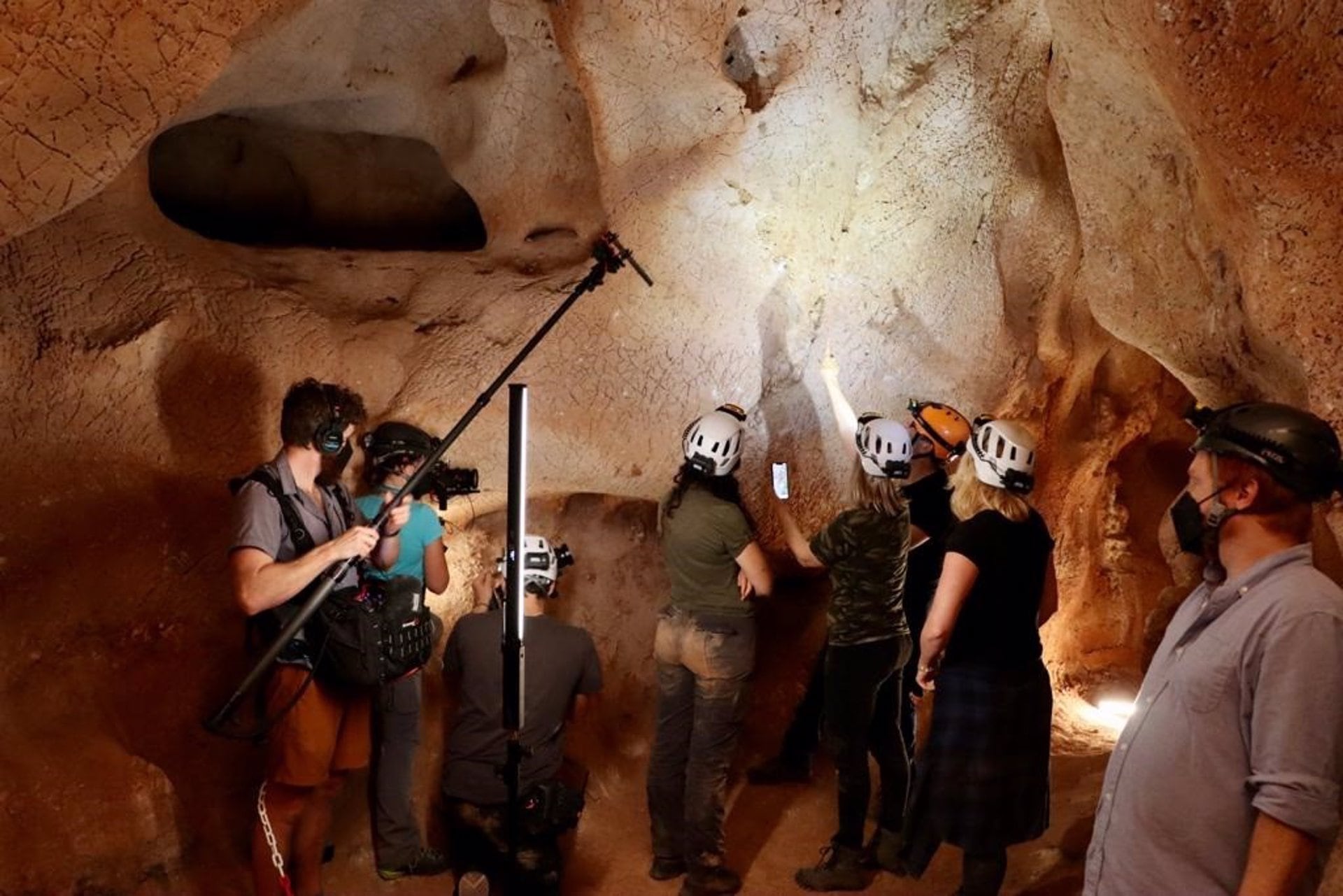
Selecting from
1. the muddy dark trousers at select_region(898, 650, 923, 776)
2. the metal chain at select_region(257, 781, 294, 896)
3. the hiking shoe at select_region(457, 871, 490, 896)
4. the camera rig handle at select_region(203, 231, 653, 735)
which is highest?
the camera rig handle at select_region(203, 231, 653, 735)

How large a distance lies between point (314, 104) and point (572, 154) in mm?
1466

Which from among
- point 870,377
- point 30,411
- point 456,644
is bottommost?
point 456,644

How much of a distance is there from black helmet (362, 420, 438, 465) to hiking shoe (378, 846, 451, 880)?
173 cm

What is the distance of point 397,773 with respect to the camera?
4.08 metres

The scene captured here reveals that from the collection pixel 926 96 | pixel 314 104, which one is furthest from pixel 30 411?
pixel 926 96

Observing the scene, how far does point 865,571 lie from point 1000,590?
78cm

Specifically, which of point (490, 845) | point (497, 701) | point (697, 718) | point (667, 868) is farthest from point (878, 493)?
point (490, 845)

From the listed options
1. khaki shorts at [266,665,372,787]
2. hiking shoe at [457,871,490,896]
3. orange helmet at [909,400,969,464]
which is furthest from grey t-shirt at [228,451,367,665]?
orange helmet at [909,400,969,464]

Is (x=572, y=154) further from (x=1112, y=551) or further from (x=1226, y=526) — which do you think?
(x=1112, y=551)

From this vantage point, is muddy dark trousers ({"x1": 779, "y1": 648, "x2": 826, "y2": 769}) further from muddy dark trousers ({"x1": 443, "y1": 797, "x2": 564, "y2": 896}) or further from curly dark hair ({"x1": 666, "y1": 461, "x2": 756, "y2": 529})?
muddy dark trousers ({"x1": 443, "y1": 797, "x2": 564, "y2": 896})

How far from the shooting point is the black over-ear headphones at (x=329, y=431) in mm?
3131

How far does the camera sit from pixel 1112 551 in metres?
7.59

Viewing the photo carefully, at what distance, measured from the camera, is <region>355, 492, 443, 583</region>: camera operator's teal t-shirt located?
12.6ft

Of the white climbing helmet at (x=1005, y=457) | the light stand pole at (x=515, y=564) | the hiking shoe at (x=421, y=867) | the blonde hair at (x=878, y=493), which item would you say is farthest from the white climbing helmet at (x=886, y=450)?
the hiking shoe at (x=421, y=867)
